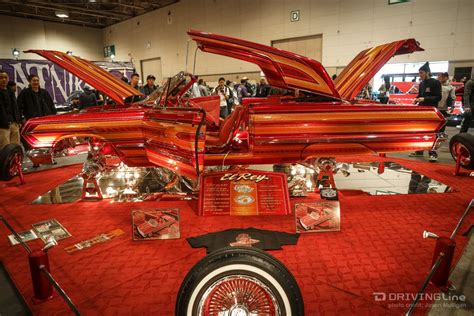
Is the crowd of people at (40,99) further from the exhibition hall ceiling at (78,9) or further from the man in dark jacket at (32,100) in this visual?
the exhibition hall ceiling at (78,9)

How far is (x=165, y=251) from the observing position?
2.71m

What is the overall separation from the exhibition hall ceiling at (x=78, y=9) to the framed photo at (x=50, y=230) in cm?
1589

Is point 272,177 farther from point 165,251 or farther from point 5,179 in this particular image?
point 5,179

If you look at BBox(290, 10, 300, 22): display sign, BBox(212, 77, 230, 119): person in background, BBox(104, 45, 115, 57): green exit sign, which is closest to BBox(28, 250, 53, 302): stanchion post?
BBox(212, 77, 230, 119): person in background

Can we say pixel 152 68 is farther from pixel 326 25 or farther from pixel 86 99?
pixel 86 99

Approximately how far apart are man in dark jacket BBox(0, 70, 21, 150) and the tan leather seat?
13.7 ft

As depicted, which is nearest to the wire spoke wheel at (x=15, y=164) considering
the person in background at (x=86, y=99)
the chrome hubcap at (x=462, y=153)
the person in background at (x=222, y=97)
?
the person in background at (x=86, y=99)

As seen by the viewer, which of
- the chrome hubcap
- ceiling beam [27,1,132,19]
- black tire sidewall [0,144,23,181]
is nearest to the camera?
black tire sidewall [0,144,23,181]

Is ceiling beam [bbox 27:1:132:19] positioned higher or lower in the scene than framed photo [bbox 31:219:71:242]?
higher

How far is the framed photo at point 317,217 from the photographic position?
2881 millimetres

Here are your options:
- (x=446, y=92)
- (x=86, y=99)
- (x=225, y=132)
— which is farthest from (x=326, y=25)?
(x=225, y=132)

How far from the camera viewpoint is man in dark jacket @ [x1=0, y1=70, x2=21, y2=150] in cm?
533

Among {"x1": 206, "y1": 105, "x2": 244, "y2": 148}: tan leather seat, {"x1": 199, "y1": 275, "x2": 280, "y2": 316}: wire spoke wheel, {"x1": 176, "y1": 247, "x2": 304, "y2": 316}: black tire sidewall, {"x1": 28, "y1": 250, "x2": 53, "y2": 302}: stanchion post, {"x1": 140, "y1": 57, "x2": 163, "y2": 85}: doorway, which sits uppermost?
{"x1": 140, "y1": 57, "x2": 163, "y2": 85}: doorway

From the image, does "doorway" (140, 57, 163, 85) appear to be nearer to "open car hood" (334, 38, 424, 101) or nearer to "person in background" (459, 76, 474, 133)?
"person in background" (459, 76, 474, 133)
